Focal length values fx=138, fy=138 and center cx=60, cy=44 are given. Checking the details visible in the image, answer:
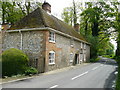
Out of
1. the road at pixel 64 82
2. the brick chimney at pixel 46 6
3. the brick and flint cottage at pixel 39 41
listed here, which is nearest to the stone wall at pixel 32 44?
the brick and flint cottage at pixel 39 41

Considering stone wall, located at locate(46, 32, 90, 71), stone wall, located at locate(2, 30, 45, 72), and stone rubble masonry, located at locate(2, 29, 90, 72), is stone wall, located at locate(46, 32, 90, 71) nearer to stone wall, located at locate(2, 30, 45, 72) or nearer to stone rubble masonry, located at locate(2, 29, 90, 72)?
stone rubble masonry, located at locate(2, 29, 90, 72)

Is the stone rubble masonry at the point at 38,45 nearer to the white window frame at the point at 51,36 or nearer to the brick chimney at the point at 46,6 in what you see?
the white window frame at the point at 51,36

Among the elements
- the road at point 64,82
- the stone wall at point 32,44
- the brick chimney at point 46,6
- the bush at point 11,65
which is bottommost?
the road at point 64,82

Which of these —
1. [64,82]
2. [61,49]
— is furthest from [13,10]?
[64,82]

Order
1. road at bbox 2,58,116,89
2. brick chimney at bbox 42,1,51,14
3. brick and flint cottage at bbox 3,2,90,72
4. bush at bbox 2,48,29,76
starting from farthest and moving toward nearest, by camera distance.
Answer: brick chimney at bbox 42,1,51,14 < brick and flint cottage at bbox 3,2,90,72 < bush at bbox 2,48,29,76 < road at bbox 2,58,116,89

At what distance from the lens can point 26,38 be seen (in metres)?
18.2

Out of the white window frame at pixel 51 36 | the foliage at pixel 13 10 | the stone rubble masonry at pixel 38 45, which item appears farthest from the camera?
the foliage at pixel 13 10

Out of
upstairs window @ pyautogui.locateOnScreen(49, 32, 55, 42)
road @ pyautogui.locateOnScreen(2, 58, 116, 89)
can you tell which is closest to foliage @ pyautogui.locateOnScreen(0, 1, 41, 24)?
upstairs window @ pyautogui.locateOnScreen(49, 32, 55, 42)

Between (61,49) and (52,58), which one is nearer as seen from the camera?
(52,58)

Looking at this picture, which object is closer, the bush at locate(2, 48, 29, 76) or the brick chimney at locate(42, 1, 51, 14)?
the bush at locate(2, 48, 29, 76)

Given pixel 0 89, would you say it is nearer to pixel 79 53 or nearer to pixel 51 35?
pixel 51 35

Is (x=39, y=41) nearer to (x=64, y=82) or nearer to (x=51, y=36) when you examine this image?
(x=51, y=36)

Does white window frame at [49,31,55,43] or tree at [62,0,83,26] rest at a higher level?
tree at [62,0,83,26]

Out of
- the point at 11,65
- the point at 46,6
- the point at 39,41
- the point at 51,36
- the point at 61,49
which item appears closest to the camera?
the point at 11,65
